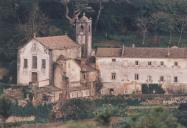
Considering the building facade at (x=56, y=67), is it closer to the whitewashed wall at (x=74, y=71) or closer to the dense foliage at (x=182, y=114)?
the whitewashed wall at (x=74, y=71)

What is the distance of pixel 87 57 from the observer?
97812mm

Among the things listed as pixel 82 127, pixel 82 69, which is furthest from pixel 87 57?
pixel 82 127

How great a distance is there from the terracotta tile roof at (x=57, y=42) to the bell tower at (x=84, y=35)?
814 millimetres

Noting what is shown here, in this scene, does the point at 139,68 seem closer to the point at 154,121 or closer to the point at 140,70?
the point at 140,70

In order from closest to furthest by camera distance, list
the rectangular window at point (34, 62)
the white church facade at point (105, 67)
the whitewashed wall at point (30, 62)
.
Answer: the white church facade at point (105, 67) < the whitewashed wall at point (30, 62) < the rectangular window at point (34, 62)

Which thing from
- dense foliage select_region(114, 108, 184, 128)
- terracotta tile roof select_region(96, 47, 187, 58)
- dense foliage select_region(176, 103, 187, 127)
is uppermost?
terracotta tile roof select_region(96, 47, 187, 58)

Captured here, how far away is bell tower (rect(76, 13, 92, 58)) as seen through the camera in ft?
322

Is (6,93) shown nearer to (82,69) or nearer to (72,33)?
(82,69)

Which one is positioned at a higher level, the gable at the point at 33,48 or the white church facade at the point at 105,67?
the gable at the point at 33,48

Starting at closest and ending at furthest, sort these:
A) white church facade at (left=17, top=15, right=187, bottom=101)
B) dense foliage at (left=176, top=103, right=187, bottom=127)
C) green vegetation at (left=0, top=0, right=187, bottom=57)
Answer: dense foliage at (left=176, top=103, right=187, bottom=127)
white church facade at (left=17, top=15, right=187, bottom=101)
green vegetation at (left=0, top=0, right=187, bottom=57)

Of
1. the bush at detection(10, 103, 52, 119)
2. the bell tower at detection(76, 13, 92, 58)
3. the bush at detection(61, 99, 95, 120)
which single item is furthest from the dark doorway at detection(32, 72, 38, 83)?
the bush at detection(10, 103, 52, 119)

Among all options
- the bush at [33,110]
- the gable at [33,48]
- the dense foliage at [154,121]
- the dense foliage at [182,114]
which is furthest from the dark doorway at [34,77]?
the dense foliage at [154,121]

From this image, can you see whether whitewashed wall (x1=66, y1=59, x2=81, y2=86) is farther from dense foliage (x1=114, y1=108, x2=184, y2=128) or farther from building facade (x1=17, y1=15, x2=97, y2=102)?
dense foliage (x1=114, y1=108, x2=184, y2=128)

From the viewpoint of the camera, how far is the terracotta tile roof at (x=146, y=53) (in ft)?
314
